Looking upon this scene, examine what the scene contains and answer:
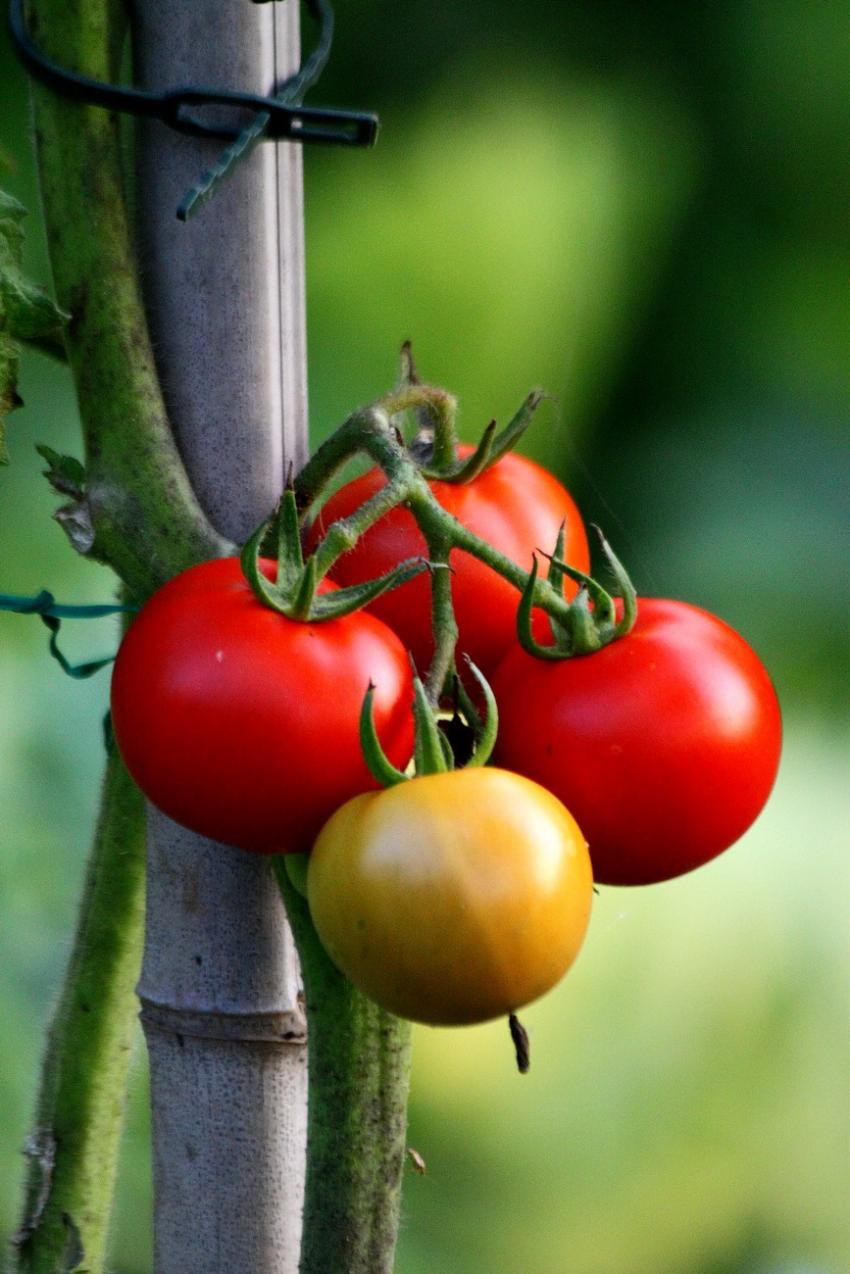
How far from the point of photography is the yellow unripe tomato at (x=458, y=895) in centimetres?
29

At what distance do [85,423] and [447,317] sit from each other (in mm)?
504

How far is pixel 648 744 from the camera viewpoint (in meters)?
0.34

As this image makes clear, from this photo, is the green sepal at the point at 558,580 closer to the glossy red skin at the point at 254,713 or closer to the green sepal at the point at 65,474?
the glossy red skin at the point at 254,713

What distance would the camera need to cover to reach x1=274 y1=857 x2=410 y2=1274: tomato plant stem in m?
0.37

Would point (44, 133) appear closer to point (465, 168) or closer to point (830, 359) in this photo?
point (465, 168)

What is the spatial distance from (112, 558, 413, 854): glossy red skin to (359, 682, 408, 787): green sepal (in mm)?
19

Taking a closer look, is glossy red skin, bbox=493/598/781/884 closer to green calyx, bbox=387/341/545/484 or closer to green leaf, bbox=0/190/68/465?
green calyx, bbox=387/341/545/484

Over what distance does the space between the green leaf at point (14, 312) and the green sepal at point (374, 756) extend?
17 cm

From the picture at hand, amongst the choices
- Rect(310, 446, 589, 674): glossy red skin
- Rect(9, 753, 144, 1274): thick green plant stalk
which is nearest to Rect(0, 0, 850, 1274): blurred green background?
Rect(9, 753, 144, 1274): thick green plant stalk

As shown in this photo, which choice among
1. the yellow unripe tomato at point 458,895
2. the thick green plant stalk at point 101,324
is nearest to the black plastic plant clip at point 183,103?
the thick green plant stalk at point 101,324

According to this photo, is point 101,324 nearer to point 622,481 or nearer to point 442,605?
point 442,605

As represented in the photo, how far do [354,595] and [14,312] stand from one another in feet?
0.50

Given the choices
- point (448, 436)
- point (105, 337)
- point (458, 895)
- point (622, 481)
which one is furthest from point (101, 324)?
point (622, 481)

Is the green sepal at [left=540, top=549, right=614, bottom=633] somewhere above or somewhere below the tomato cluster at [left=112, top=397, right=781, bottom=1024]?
above
